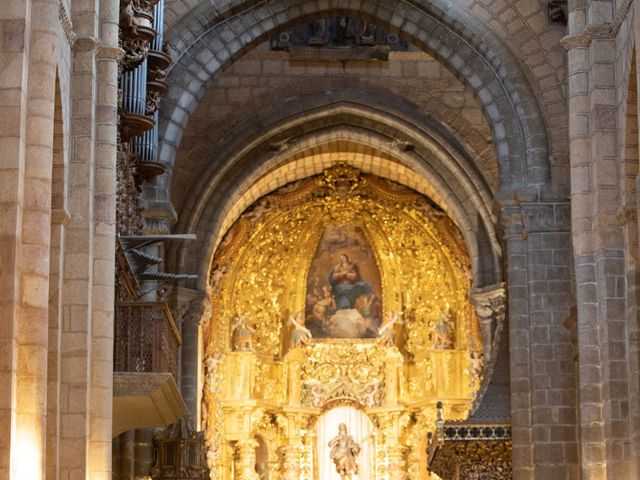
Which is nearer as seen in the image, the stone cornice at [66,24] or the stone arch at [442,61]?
the stone cornice at [66,24]

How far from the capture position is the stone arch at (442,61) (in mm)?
27047

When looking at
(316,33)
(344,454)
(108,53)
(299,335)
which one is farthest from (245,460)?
(108,53)

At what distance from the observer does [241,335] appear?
37.0 metres

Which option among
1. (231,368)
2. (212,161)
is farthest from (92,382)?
(231,368)

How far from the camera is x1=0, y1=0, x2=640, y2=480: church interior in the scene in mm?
17641

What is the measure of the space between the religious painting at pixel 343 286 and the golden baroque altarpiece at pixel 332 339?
78 mm

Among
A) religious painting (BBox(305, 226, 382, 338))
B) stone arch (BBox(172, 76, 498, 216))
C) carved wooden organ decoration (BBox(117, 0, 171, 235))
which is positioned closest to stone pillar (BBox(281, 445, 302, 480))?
religious painting (BBox(305, 226, 382, 338))

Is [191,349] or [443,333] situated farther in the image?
[443,333]

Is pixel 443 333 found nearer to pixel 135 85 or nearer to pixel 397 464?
pixel 397 464

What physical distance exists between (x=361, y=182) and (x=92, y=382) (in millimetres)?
19448

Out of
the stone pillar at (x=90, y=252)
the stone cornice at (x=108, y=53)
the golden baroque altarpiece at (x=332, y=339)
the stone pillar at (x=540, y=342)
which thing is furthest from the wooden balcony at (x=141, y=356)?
the golden baroque altarpiece at (x=332, y=339)

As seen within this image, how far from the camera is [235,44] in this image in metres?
28.0

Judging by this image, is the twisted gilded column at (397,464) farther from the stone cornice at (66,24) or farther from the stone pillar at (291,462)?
the stone cornice at (66,24)

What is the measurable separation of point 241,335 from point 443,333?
4422 millimetres
